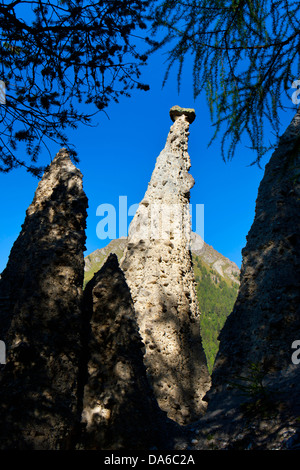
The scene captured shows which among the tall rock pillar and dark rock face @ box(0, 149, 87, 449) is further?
the tall rock pillar

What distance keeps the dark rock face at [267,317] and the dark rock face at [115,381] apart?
92cm

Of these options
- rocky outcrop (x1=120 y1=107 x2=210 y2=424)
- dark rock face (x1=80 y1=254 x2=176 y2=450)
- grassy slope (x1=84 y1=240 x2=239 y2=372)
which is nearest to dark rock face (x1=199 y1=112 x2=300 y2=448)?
dark rock face (x1=80 y1=254 x2=176 y2=450)

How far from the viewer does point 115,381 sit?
3588mm

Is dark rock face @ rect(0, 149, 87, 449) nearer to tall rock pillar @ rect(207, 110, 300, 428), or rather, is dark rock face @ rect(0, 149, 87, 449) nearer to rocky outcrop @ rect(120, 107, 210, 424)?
tall rock pillar @ rect(207, 110, 300, 428)

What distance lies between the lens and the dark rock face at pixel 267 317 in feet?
12.0

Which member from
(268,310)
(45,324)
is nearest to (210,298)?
(268,310)

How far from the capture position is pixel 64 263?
4.15 meters

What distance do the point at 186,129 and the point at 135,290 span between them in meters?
7.72

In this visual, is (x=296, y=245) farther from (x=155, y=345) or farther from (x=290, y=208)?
(x=155, y=345)

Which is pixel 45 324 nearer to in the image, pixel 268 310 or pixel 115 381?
pixel 115 381

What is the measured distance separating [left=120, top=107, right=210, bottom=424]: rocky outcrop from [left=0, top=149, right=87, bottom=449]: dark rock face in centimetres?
447

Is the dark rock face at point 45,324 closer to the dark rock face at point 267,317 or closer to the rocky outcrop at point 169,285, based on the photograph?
the dark rock face at point 267,317

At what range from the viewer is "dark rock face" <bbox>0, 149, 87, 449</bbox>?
2.96 metres

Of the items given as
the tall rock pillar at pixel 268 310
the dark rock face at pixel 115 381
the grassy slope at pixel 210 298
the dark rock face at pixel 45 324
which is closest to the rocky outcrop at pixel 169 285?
the tall rock pillar at pixel 268 310
